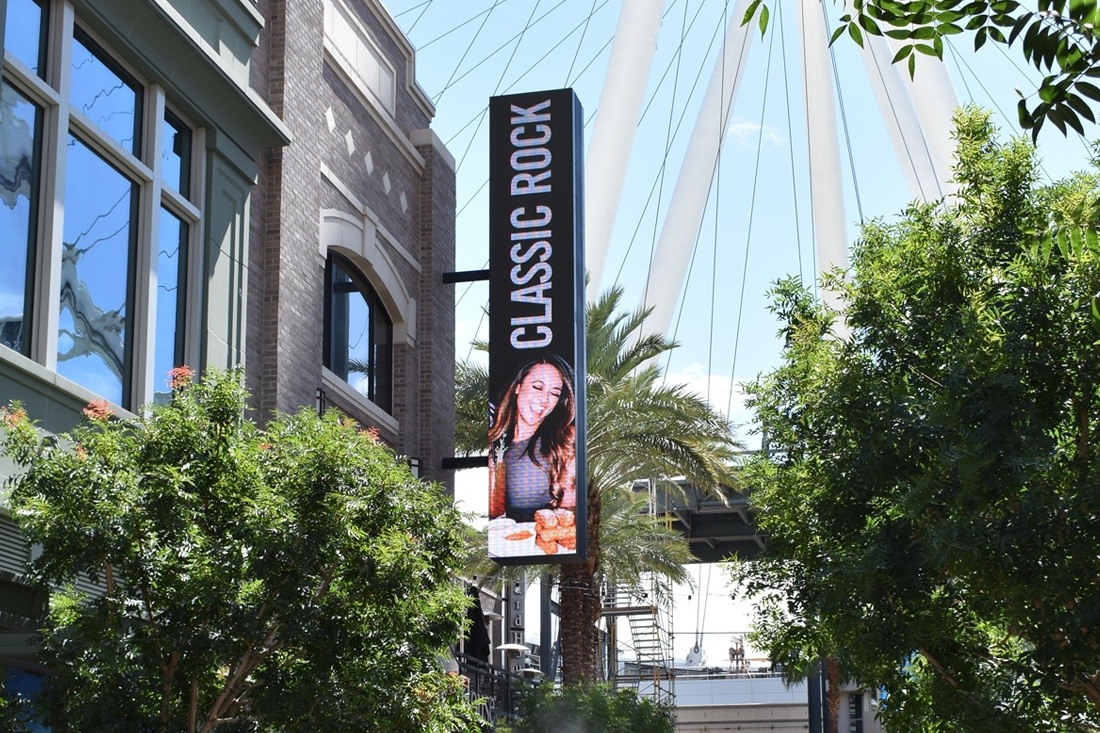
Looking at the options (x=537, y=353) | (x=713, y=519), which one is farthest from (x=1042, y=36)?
(x=713, y=519)

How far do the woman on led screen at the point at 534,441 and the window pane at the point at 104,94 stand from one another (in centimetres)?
705

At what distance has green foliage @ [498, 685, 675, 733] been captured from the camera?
31016 mm

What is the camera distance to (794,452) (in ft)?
55.2

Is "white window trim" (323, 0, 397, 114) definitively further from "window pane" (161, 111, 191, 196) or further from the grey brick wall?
"window pane" (161, 111, 191, 196)

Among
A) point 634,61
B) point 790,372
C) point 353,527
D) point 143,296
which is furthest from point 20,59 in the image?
point 634,61

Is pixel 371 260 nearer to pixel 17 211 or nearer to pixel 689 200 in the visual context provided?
pixel 17 211

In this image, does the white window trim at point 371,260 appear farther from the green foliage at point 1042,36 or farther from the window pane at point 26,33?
the green foliage at point 1042,36

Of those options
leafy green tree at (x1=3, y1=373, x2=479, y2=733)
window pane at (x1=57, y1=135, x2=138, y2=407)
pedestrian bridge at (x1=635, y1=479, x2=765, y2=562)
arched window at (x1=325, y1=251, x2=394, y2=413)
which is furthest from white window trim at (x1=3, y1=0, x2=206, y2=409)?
pedestrian bridge at (x1=635, y1=479, x2=765, y2=562)

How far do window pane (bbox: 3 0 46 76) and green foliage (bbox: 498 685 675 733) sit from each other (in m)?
19.9

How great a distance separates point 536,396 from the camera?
20906 mm

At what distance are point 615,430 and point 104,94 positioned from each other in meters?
19.0

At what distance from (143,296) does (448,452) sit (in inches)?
378

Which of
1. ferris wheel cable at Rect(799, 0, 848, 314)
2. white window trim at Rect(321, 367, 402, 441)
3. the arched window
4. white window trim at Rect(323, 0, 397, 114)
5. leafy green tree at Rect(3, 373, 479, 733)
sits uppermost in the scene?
ferris wheel cable at Rect(799, 0, 848, 314)

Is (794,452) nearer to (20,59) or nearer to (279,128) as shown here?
(279,128)
